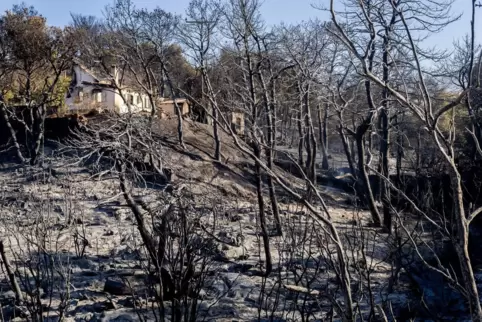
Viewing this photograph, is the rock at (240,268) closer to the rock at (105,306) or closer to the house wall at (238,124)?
the house wall at (238,124)

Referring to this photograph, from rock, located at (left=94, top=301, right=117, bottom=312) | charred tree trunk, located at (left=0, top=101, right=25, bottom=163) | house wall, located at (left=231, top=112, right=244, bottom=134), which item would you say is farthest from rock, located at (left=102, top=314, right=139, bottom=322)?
charred tree trunk, located at (left=0, top=101, right=25, bottom=163)

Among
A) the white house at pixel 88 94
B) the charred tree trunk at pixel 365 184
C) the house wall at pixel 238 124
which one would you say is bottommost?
the charred tree trunk at pixel 365 184

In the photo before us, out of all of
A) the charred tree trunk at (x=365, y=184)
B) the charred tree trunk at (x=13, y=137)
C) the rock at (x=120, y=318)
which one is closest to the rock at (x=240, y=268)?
the rock at (x=120, y=318)

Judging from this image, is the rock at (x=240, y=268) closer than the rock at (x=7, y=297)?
No

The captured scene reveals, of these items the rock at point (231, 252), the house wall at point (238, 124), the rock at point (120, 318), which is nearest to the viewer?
the house wall at point (238, 124)

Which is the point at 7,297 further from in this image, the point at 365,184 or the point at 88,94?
the point at 88,94

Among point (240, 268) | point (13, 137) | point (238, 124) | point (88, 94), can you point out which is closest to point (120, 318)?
point (238, 124)

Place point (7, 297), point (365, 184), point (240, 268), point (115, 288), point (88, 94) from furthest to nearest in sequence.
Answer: point (88, 94) → point (365, 184) → point (240, 268) → point (115, 288) → point (7, 297)

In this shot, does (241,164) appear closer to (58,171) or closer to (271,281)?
(58,171)

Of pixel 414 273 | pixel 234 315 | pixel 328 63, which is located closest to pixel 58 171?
pixel 328 63

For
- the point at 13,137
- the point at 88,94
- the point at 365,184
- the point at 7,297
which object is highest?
the point at 88,94

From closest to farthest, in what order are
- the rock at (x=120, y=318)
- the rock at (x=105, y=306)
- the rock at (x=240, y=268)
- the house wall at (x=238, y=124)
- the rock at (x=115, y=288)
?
the house wall at (x=238, y=124) → the rock at (x=120, y=318) → the rock at (x=105, y=306) → the rock at (x=115, y=288) → the rock at (x=240, y=268)

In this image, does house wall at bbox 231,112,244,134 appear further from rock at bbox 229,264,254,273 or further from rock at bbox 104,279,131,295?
rock at bbox 104,279,131,295

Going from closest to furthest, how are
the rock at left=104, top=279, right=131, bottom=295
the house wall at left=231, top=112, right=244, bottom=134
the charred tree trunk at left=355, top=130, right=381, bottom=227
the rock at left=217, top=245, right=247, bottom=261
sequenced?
the house wall at left=231, top=112, right=244, bottom=134
the rock at left=104, top=279, right=131, bottom=295
the rock at left=217, top=245, right=247, bottom=261
the charred tree trunk at left=355, top=130, right=381, bottom=227
